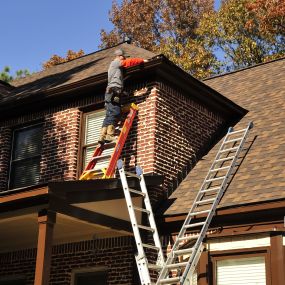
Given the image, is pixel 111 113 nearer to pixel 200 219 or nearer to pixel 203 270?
pixel 200 219

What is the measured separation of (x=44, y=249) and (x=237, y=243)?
124 inches

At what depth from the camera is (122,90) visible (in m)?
11.4

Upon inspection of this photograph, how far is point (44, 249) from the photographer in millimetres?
8461

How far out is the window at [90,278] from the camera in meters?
11.2

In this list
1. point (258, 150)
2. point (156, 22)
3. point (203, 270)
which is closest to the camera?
point (203, 270)

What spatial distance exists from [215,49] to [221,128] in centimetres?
1845

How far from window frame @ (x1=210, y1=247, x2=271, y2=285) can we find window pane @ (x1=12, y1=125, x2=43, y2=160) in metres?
5.34

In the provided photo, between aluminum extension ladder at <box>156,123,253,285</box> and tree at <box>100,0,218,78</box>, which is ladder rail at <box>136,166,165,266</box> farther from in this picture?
tree at <box>100,0,218,78</box>

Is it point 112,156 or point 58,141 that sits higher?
point 58,141

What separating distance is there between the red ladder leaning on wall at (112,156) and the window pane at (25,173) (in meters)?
2.10

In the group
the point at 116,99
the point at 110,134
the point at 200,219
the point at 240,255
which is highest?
the point at 116,99

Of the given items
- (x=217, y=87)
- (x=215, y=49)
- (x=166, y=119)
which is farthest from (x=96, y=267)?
(x=215, y=49)

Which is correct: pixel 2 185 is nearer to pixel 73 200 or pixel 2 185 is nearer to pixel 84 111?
pixel 84 111

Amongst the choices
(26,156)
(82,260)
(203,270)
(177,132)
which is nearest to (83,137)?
(26,156)
